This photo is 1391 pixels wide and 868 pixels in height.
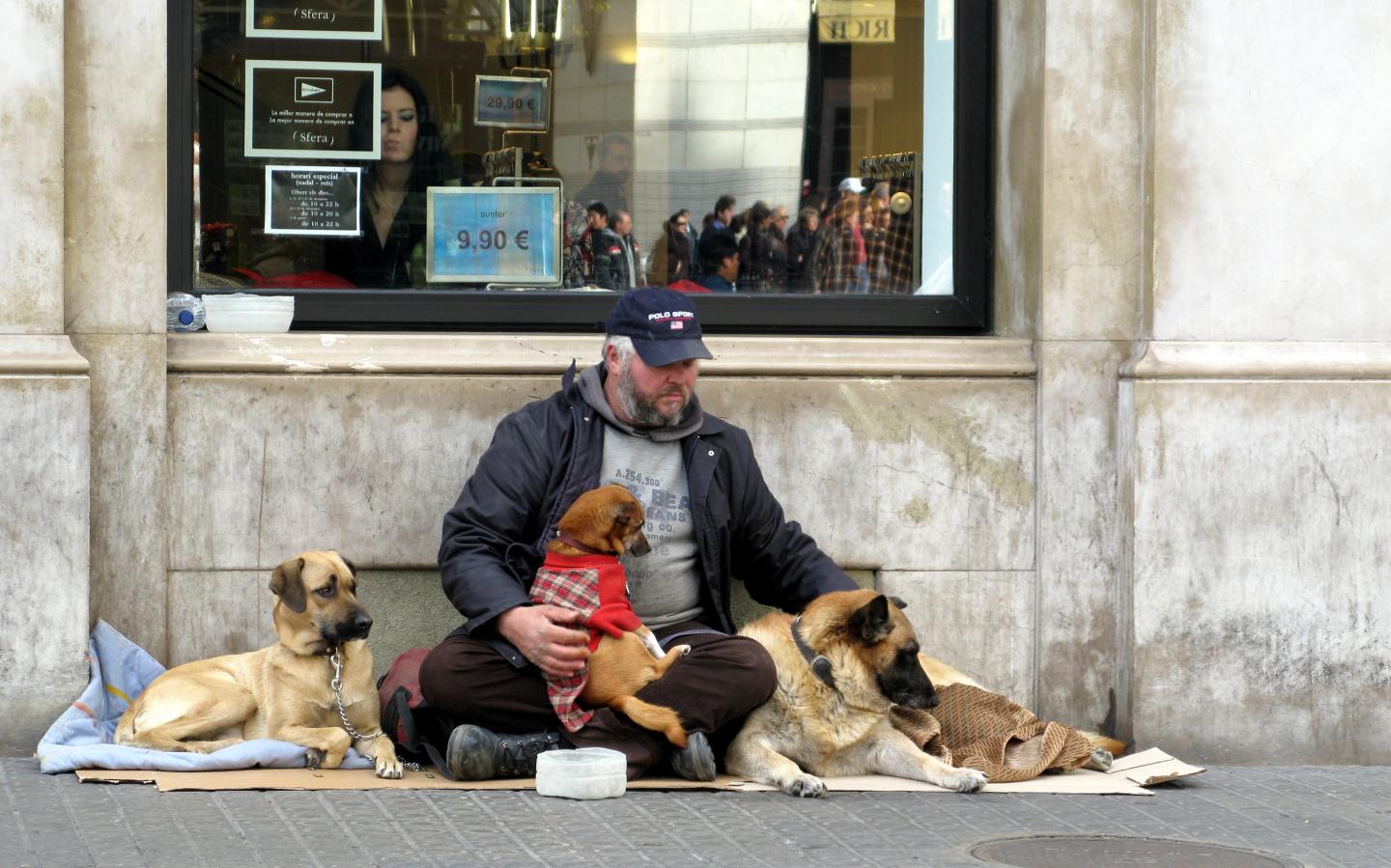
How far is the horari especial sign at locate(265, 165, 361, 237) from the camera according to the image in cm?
709

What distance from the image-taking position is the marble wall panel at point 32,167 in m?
6.21

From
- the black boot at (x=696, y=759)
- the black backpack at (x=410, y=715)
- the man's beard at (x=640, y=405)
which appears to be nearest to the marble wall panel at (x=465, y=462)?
the black backpack at (x=410, y=715)

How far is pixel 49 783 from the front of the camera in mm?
5719

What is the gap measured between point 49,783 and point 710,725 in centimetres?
199

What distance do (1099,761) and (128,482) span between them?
338 cm

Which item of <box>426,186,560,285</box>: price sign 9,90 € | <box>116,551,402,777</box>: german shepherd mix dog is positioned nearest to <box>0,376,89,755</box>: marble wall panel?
<box>116,551,402,777</box>: german shepherd mix dog

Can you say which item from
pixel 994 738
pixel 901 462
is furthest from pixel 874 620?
pixel 901 462

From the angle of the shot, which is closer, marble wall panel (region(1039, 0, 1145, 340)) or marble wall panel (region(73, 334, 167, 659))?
marble wall panel (region(73, 334, 167, 659))

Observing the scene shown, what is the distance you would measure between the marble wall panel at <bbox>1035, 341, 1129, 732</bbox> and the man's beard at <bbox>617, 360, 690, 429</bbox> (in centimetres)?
148

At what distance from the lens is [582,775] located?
560cm

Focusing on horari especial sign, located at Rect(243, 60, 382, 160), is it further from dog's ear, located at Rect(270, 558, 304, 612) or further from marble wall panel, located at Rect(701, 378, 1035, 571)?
dog's ear, located at Rect(270, 558, 304, 612)

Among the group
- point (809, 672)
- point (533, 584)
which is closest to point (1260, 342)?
point (809, 672)

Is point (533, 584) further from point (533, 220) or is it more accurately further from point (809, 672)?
point (533, 220)

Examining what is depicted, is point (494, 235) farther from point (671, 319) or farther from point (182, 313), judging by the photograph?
point (671, 319)
